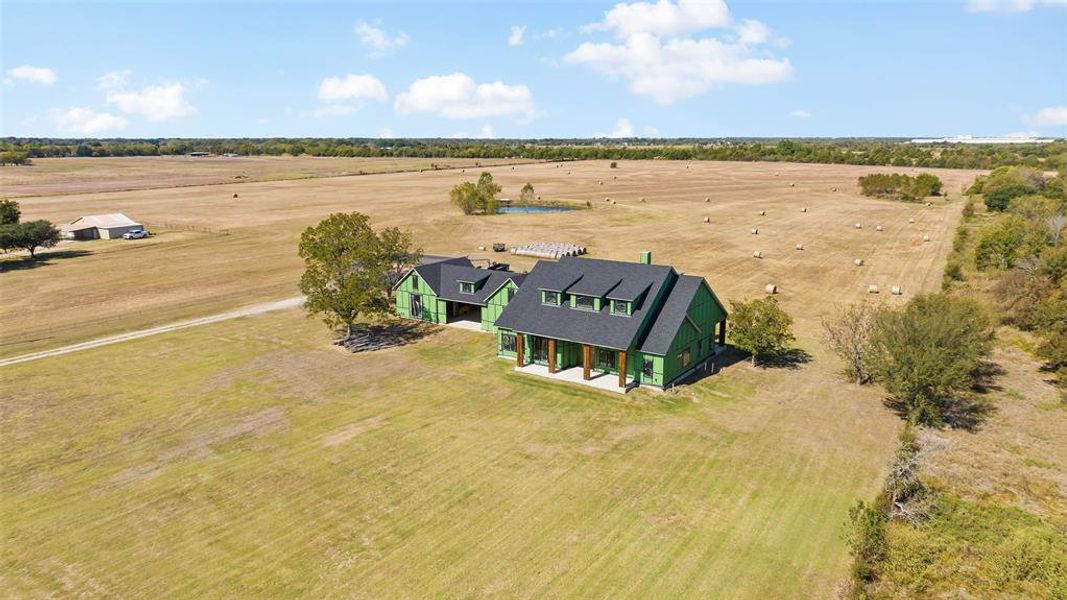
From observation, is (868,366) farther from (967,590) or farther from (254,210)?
(254,210)

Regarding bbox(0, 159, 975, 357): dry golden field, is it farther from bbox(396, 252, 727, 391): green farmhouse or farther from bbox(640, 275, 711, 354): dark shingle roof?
bbox(640, 275, 711, 354): dark shingle roof

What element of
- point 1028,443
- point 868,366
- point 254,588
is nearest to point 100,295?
point 254,588

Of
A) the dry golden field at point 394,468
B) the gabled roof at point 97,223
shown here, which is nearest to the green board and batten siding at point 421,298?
the dry golden field at point 394,468

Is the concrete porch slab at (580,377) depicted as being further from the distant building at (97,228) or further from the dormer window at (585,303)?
the distant building at (97,228)

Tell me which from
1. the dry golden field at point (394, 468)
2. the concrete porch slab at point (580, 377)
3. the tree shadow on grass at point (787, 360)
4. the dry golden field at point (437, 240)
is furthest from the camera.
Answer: the dry golden field at point (437, 240)

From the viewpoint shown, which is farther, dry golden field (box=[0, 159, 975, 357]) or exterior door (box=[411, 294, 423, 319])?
dry golden field (box=[0, 159, 975, 357])

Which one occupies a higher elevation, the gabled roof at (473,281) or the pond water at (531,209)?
the pond water at (531,209)

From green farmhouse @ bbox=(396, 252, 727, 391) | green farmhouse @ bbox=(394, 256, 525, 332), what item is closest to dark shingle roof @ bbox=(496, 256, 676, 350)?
green farmhouse @ bbox=(396, 252, 727, 391)
